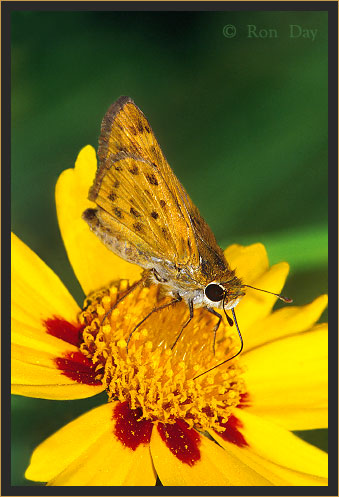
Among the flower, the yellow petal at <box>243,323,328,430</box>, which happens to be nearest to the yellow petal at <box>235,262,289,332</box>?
the flower

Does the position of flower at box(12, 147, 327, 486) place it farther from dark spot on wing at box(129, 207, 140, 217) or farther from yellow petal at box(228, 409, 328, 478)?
dark spot on wing at box(129, 207, 140, 217)

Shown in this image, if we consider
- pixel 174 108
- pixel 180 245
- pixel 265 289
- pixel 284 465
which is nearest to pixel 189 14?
pixel 174 108

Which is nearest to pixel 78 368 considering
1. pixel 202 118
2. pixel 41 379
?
pixel 41 379

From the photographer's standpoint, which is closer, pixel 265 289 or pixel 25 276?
pixel 25 276

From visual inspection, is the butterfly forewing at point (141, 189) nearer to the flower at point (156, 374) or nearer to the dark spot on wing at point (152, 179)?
the dark spot on wing at point (152, 179)

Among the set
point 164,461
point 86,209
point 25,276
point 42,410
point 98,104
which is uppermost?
point 98,104
